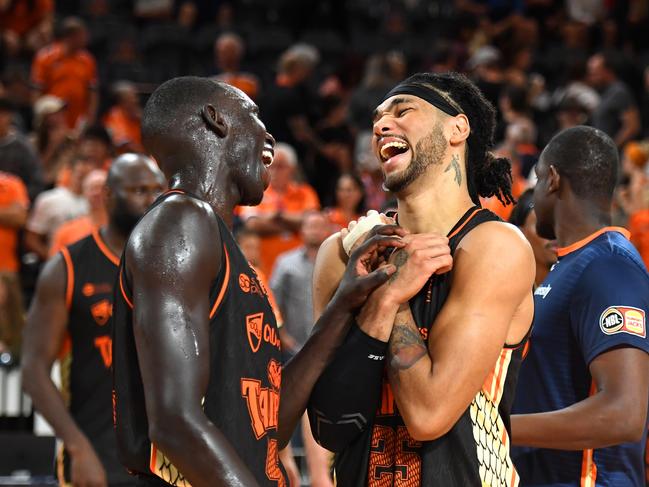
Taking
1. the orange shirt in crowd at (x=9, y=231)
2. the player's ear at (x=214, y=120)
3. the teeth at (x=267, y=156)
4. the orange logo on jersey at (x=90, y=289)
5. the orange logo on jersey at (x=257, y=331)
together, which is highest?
the player's ear at (x=214, y=120)

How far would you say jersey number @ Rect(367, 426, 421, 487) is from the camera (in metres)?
3.25

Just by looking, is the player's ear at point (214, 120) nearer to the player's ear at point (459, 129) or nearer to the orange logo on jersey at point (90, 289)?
the player's ear at point (459, 129)

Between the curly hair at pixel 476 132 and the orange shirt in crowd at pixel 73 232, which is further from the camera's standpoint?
the orange shirt in crowd at pixel 73 232

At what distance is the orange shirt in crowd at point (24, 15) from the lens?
47.5 feet

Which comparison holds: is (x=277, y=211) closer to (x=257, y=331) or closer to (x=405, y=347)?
(x=405, y=347)

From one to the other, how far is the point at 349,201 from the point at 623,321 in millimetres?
5879

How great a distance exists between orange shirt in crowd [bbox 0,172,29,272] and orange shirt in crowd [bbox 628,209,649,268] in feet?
16.4

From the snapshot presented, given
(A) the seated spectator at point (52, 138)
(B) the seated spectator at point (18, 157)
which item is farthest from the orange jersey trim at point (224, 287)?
(A) the seated spectator at point (52, 138)

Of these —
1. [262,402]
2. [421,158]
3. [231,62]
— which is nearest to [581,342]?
[421,158]

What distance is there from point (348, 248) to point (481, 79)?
8.51 meters

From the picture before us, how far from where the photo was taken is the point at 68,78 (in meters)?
13.0

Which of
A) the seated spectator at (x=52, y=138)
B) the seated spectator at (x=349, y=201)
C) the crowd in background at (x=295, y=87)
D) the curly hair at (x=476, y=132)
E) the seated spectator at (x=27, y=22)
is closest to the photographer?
the curly hair at (x=476, y=132)

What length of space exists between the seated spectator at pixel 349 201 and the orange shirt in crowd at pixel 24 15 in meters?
6.52

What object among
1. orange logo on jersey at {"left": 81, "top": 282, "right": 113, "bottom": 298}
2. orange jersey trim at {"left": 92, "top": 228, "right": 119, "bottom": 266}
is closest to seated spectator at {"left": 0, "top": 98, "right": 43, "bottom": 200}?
orange jersey trim at {"left": 92, "top": 228, "right": 119, "bottom": 266}
